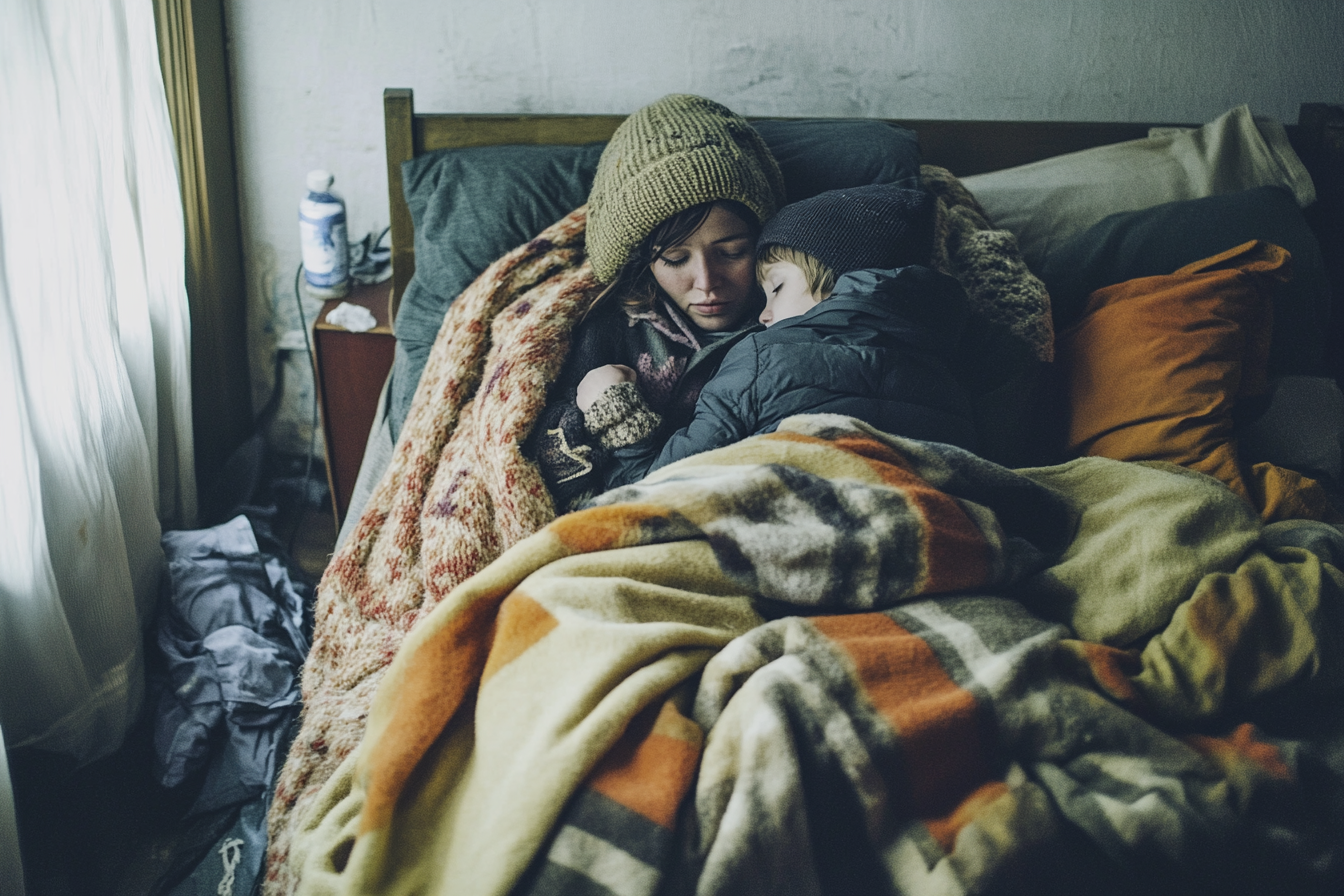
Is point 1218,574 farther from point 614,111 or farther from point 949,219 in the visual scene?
point 614,111

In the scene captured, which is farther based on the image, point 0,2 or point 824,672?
point 0,2

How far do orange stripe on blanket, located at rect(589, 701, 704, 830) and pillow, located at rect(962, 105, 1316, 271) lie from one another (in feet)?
3.99

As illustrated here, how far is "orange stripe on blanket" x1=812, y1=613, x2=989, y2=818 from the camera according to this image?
641 millimetres

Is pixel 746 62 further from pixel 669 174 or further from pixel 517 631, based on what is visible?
pixel 517 631

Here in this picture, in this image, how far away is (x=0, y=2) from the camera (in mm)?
1016

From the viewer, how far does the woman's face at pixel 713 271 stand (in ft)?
4.23

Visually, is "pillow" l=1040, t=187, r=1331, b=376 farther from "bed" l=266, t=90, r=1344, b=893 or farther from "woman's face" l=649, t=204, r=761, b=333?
"woman's face" l=649, t=204, r=761, b=333

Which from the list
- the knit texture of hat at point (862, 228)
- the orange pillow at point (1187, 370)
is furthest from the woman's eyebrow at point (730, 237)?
the orange pillow at point (1187, 370)

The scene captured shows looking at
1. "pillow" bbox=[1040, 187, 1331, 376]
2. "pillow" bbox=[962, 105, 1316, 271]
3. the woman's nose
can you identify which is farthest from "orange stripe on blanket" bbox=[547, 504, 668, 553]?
"pillow" bbox=[962, 105, 1316, 271]

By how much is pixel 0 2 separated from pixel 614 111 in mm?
1038

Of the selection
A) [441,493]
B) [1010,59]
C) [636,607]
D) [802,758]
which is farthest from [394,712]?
[1010,59]

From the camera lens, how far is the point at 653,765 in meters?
0.63

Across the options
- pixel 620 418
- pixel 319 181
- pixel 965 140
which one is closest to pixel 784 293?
pixel 620 418

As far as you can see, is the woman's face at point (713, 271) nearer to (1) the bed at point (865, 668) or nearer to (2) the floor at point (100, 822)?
(1) the bed at point (865, 668)
